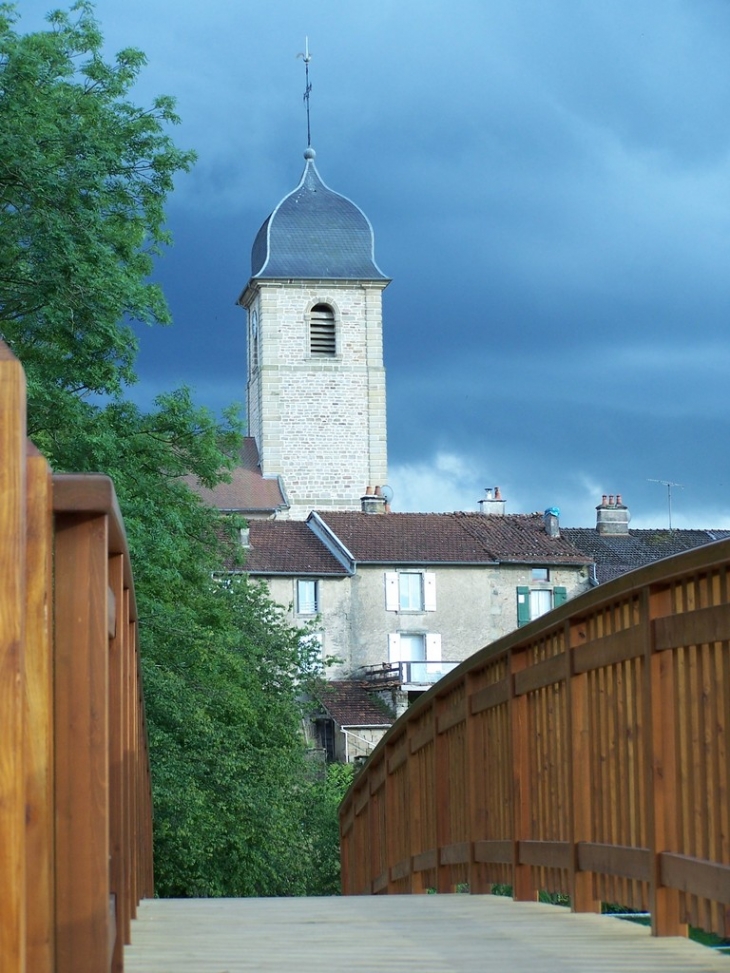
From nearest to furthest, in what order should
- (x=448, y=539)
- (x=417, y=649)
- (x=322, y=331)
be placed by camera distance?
(x=417, y=649) < (x=448, y=539) < (x=322, y=331)

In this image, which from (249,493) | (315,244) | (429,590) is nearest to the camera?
(429,590)

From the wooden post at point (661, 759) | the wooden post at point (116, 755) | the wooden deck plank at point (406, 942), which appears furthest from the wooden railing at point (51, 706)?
the wooden post at point (661, 759)

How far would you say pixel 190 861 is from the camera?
87.9 ft

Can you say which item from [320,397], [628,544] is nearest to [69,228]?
[628,544]

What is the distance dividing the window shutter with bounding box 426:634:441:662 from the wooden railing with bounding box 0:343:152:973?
4655cm

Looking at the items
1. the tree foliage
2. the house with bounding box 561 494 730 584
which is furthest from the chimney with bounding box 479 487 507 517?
the tree foliage

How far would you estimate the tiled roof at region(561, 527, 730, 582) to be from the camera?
2201 inches

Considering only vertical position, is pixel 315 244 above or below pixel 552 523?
above

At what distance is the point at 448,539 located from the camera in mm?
52031

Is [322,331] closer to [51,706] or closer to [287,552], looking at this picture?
[287,552]

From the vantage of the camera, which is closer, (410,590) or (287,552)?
(410,590)

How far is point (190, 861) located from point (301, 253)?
5159 cm

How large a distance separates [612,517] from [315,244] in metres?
24.0

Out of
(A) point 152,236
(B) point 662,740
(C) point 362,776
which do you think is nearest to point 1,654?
(B) point 662,740
